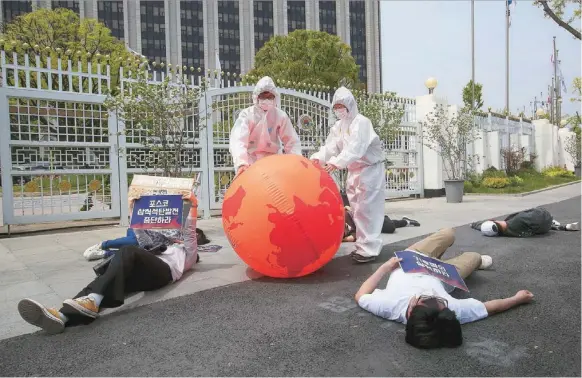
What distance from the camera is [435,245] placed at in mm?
3820

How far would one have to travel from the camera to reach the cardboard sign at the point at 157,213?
3910 millimetres

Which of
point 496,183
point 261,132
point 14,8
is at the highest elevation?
point 14,8

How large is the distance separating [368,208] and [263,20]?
63441 mm

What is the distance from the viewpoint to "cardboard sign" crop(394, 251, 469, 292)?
3027mm

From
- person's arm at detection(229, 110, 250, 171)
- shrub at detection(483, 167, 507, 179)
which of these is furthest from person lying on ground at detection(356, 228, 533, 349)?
shrub at detection(483, 167, 507, 179)

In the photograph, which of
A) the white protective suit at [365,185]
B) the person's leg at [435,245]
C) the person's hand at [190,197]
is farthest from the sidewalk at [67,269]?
the person's leg at [435,245]

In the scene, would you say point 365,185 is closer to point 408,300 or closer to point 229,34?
point 408,300

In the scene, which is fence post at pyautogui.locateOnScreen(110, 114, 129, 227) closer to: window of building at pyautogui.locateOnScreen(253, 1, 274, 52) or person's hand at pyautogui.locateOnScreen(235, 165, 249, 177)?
person's hand at pyautogui.locateOnScreen(235, 165, 249, 177)

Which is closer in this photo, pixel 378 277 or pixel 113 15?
pixel 378 277

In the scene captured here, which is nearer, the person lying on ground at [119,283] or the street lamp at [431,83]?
the person lying on ground at [119,283]

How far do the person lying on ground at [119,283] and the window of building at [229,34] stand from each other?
6045 centimetres

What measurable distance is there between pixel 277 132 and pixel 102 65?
4911 mm

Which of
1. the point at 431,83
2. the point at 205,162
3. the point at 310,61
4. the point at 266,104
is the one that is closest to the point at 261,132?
the point at 266,104

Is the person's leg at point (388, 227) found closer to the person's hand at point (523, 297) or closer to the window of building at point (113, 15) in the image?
the person's hand at point (523, 297)
